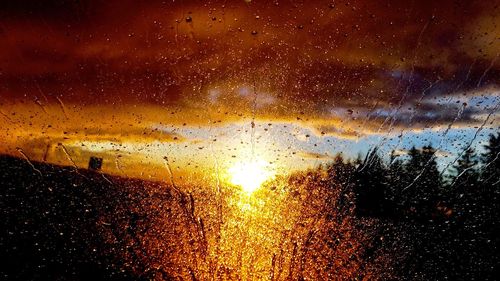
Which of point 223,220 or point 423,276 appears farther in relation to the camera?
point 223,220

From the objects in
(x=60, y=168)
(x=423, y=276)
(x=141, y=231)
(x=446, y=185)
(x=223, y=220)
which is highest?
(x=446, y=185)

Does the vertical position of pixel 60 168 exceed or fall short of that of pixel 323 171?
it falls short

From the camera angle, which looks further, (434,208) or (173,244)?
(434,208)

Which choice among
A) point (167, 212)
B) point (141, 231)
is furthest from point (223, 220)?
point (141, 231)

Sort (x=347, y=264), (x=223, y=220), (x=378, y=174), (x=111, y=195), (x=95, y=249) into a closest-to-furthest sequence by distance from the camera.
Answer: (x=95, y=249) < (x=347, y=264) < (x=223, y=220) < (x=111, y=195) < (x=378, y=174)

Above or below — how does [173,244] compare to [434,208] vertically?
below

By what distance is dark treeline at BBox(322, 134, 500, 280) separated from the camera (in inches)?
251

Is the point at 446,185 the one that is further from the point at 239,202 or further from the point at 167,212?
the point at 167,212

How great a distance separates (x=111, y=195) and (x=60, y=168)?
9.29 metres

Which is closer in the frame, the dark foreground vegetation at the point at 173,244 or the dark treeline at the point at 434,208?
the dark foreground vegetation at the point at 173,244

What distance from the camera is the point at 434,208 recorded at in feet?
58.6

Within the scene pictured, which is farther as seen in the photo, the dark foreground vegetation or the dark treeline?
the dark treeline

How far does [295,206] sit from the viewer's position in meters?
12.6

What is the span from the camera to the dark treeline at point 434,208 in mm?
6371
